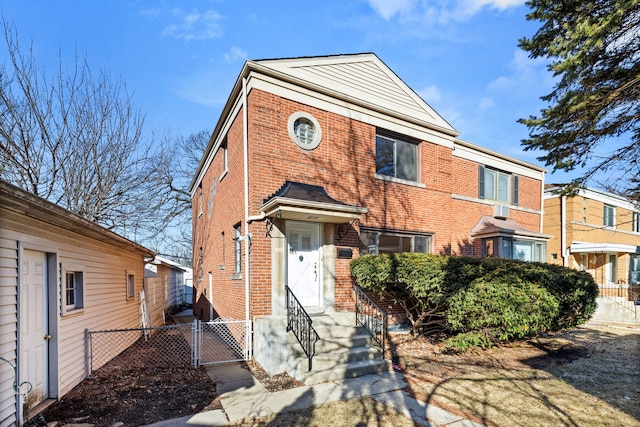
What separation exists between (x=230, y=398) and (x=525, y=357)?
6.41m

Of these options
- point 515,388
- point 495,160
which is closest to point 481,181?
point 495,160

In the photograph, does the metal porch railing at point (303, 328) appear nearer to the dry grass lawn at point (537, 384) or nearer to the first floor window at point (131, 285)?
the dry grass lawn at point (537, 384)

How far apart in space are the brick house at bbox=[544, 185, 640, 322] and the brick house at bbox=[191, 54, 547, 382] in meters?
6.01

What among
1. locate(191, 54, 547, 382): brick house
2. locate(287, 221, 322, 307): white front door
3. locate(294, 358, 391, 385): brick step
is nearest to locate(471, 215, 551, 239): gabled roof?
locate(191, 54, 547, 382): brick house

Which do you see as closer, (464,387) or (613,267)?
(464,387)

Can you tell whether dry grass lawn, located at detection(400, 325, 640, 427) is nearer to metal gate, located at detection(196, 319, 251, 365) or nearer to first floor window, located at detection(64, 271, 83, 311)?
metal gate, located at detection(196, 319, 251, 365)

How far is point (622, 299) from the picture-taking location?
1570 cm

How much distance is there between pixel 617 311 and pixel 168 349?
17047mm

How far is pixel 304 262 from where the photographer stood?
8359 millimetres

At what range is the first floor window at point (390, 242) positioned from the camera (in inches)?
372

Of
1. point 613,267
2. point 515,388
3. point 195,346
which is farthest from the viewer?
point 613,267

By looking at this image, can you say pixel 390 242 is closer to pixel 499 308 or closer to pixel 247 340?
pixel 499 308

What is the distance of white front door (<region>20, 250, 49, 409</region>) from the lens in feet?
15.6

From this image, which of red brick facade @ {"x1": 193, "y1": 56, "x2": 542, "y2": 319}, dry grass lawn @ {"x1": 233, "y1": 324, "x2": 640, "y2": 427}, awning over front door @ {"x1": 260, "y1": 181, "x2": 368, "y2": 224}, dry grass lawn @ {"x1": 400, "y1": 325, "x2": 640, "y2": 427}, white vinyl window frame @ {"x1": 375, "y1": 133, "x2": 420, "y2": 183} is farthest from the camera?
white vinyl window frame @ {"x1": 375, "y1": 133, "x2": 420, "y2": 183}
